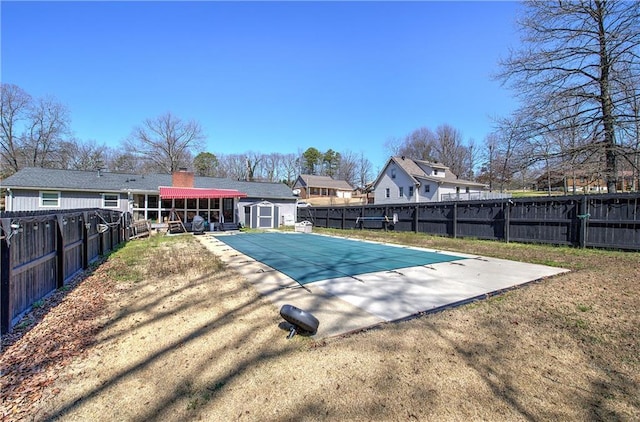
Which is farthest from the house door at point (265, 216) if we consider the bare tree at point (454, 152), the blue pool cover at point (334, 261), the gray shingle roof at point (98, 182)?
the bare tree at point (454, 152)

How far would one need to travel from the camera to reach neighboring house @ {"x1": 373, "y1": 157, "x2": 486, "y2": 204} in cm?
2992

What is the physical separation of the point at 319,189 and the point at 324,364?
44457mm

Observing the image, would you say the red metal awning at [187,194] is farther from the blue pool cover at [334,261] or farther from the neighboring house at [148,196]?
the blue pool cover at [334,261]

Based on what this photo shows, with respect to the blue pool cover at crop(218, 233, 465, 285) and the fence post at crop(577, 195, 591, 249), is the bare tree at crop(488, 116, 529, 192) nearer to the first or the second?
the fence post at crop(577, 195, 591, 249)

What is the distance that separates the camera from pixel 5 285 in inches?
128

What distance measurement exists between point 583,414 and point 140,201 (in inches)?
824

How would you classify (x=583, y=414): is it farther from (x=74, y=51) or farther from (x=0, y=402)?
(x=74, y=51)

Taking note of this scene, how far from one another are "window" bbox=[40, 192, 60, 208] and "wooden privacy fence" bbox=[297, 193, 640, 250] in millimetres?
18405

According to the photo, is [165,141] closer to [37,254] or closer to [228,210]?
[228,210]

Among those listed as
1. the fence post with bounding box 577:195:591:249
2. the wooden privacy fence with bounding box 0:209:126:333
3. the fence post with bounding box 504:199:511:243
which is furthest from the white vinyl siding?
the fence post with bounding box 577:195:591:249

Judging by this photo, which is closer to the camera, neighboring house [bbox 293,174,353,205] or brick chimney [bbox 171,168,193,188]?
brick chimney [bbox 171,168,193,188]

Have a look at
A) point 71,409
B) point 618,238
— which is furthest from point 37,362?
point 618,238

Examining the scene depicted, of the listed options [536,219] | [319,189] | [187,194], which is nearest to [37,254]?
[536,219]

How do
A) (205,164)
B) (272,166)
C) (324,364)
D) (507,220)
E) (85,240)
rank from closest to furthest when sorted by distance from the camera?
1. (324,364)
2. (85,240)
3. (507,220)
4. (205,164)
5. (272,166)
